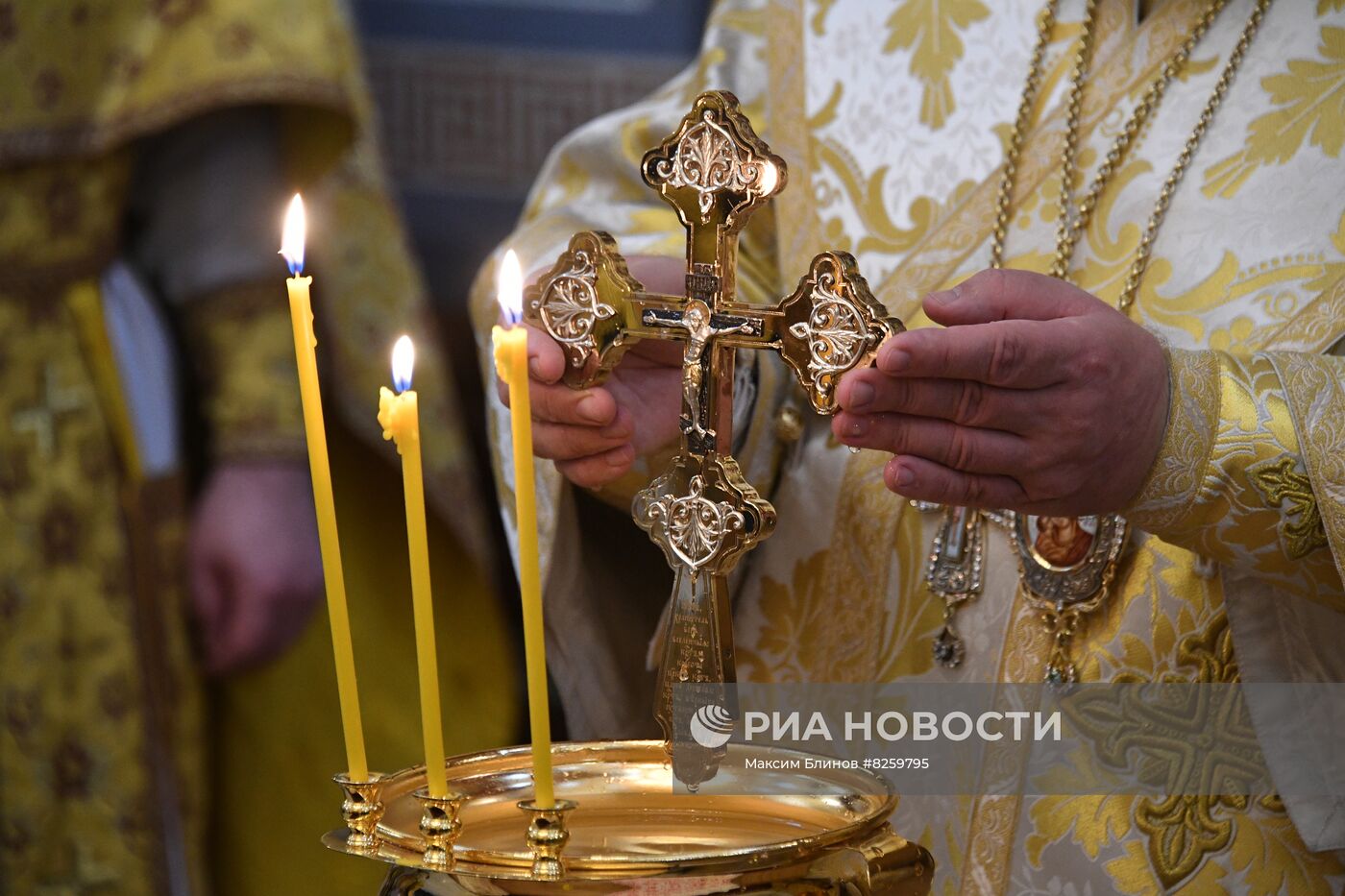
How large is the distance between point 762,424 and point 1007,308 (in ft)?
1.33

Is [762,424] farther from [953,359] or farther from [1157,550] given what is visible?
[953,359]

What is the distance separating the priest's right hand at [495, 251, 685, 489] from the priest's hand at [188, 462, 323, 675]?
3.43 ft

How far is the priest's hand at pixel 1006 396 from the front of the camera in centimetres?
80

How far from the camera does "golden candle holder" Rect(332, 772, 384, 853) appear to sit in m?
0.62

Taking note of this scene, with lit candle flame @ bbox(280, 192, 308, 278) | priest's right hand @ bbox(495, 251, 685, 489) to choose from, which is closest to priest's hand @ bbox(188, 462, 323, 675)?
priest's right hand @ bbox(495, 251, 685, 489)

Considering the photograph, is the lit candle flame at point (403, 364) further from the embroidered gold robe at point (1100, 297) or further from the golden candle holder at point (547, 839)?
the embroidered gold robe at point (1100, 297)

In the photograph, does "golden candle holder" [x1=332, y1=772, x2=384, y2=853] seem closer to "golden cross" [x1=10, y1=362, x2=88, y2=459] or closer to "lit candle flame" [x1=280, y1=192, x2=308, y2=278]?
"lit candle flame" [x1=280, y1=192, x2=308, y2=278]

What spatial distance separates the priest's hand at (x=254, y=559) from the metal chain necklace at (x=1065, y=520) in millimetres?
1071

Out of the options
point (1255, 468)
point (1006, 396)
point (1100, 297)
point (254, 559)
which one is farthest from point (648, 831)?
point (254, 559)

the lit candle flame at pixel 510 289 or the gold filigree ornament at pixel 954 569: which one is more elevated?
the lit candle flame at pixel 510 289

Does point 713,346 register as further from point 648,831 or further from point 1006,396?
point 648,831

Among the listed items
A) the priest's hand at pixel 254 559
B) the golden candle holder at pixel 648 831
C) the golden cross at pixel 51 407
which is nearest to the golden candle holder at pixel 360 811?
the golden candle holder at pixel 648 831

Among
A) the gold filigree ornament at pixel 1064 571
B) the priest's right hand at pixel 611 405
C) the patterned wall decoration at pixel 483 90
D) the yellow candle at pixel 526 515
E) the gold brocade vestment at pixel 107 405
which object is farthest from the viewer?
the patterned wall decoration at pixel 483 90

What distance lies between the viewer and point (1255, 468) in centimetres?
95
